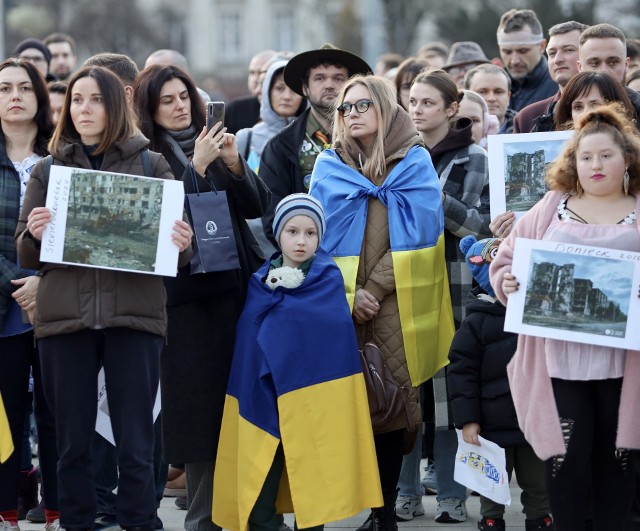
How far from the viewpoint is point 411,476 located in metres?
7.32

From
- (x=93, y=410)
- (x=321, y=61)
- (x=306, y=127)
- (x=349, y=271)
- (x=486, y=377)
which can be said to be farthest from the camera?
(x=321, y=61)

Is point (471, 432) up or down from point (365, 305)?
down

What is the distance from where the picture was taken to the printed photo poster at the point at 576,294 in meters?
5.53

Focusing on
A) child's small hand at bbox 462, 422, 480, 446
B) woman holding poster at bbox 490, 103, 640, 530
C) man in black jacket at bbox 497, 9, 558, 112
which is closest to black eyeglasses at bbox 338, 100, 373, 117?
woman holding poster at bbox 490, 103, 640, 530

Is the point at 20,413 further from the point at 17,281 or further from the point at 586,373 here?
the point at 586,373

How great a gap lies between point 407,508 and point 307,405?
1305 mm

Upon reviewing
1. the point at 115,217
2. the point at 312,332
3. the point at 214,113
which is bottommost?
the point at 312,332

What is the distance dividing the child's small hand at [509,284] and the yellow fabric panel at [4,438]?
97.1 inches

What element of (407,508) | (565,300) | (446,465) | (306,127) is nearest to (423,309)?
(446,465)

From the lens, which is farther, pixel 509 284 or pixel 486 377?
pixel 486 377

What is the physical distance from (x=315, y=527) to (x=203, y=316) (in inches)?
46.0

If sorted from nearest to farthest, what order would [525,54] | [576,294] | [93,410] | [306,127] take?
[576,294], [93,410], [306,127], [525,54]

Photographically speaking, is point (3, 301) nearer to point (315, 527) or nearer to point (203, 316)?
point (203, 316)

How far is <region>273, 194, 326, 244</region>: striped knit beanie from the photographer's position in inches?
254
